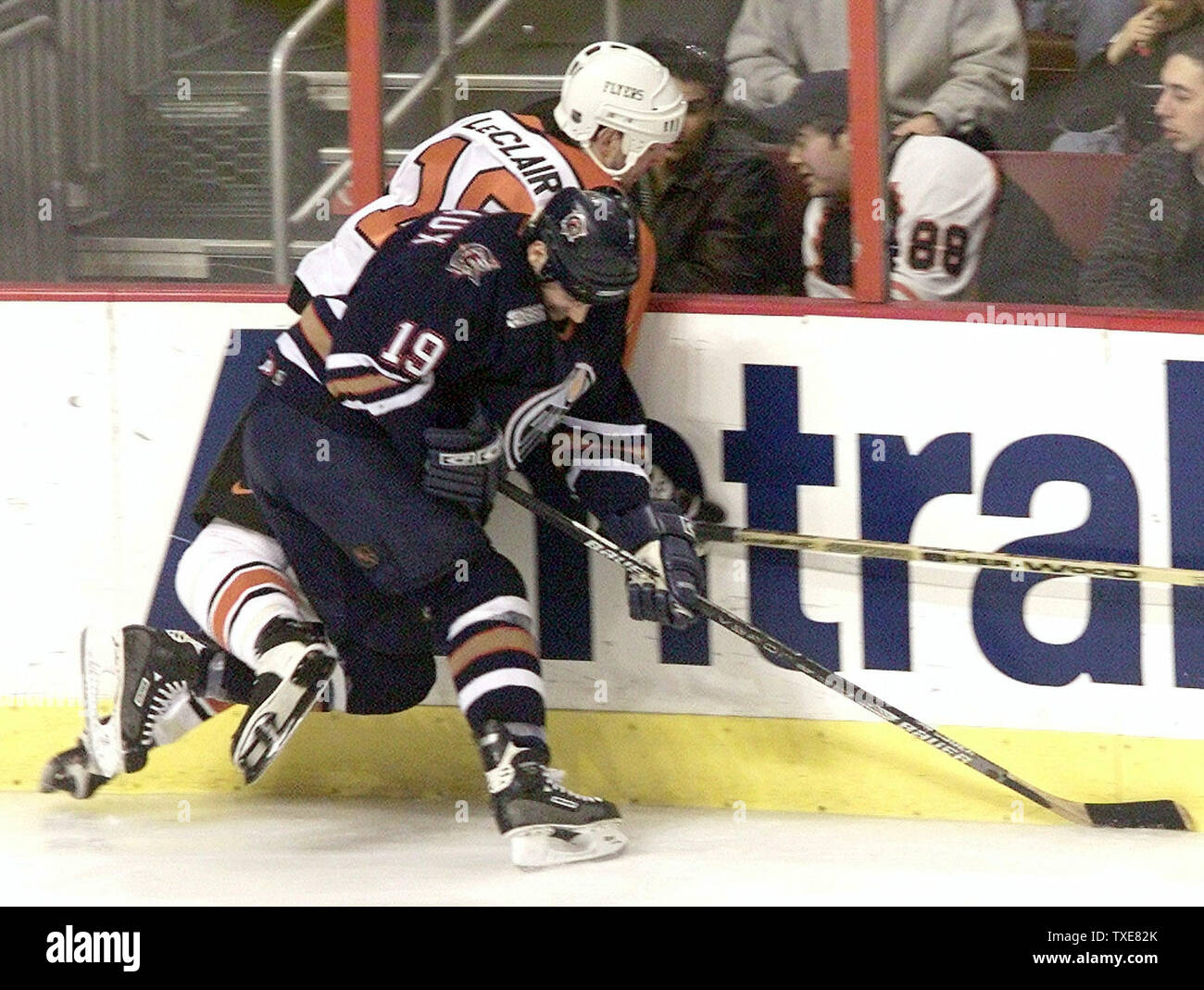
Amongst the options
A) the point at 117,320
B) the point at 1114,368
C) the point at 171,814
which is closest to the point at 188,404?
the point at 117,320

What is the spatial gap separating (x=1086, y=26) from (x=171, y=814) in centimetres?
214

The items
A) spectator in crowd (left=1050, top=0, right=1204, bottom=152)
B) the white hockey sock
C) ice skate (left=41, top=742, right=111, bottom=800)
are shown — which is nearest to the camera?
spectator in crowd (left=1050, top=0, right=1204, bottom=152)

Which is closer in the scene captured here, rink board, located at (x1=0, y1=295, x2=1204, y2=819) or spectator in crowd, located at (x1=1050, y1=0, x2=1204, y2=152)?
spectator in crowd, located at (x1=1050, y1=0, x2=1204, y2=152)

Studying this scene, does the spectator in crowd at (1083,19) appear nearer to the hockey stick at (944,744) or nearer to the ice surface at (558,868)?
the hockey stick at (944,744)

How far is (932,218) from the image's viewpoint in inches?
134

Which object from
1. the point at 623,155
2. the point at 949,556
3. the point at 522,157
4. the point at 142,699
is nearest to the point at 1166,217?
the point at 949,556

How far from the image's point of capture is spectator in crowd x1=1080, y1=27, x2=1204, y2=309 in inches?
126

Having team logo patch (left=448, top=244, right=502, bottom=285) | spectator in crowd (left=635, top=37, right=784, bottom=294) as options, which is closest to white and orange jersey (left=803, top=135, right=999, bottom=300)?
spectator in crowd (left=635, top=37, right=784, bottom=294)

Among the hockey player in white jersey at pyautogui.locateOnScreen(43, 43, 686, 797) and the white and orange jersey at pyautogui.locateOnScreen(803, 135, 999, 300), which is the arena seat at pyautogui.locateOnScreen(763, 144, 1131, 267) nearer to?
the white and orange jersey at pyautogui.locateOnScreen(803, 135, 999, 300)

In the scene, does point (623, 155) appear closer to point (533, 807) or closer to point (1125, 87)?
point (1125, 87)

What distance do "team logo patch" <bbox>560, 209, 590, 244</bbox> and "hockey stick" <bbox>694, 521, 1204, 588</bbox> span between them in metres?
0.61

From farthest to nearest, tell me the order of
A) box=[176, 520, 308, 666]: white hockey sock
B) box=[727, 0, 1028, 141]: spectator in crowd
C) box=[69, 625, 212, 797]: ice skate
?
box=[69, 625, 212, 797]: ice skate
box=[176, 520, 308, 666]: white hockey sock
box=[727, 0, 1028, 141]: spectator in crowd

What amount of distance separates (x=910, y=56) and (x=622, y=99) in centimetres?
50

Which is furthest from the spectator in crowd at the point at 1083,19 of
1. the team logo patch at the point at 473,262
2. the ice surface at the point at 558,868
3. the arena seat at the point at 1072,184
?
the ice surface at the point at 558,868
